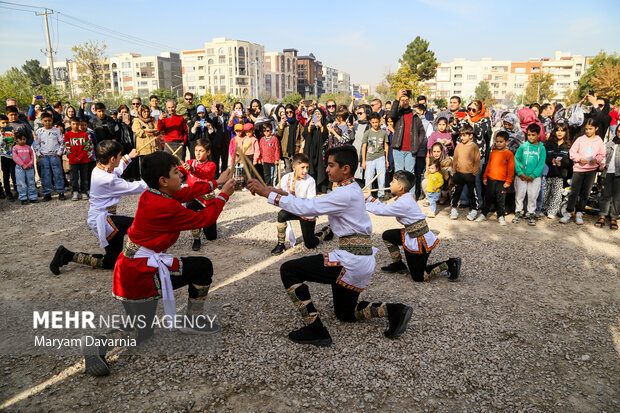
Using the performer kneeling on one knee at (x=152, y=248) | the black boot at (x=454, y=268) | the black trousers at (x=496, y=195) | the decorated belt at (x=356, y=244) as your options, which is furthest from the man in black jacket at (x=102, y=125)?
the black trousers at (x=496, y=195)

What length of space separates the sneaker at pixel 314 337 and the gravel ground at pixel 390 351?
0.06 meters

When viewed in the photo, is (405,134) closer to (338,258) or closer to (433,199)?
(433,199)

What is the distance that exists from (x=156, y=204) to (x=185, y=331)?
128 cm

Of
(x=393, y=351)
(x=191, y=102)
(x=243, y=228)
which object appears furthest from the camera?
(x=191, y=102)

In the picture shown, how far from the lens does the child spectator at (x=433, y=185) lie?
7828 millimetres

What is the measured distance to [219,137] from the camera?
1055cm

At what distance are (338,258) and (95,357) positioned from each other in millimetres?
2092

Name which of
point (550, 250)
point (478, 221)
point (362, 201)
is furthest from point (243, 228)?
point (550, 250)

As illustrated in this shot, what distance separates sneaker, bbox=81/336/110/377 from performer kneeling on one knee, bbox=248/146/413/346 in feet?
4.96

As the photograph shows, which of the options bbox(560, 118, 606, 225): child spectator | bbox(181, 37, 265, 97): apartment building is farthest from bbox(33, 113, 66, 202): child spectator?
bbox(181, 37, 265, 97): apartment building

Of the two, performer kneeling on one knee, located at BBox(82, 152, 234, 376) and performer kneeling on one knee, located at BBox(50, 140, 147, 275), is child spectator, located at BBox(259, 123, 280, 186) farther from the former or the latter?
performer kneeling on one knee, located at BBox(82, 152, 234, 376)

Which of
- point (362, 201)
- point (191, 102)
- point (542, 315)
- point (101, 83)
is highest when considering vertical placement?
point (101, 83)

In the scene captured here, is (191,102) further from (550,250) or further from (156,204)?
(550,250)

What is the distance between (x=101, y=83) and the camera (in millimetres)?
43000
